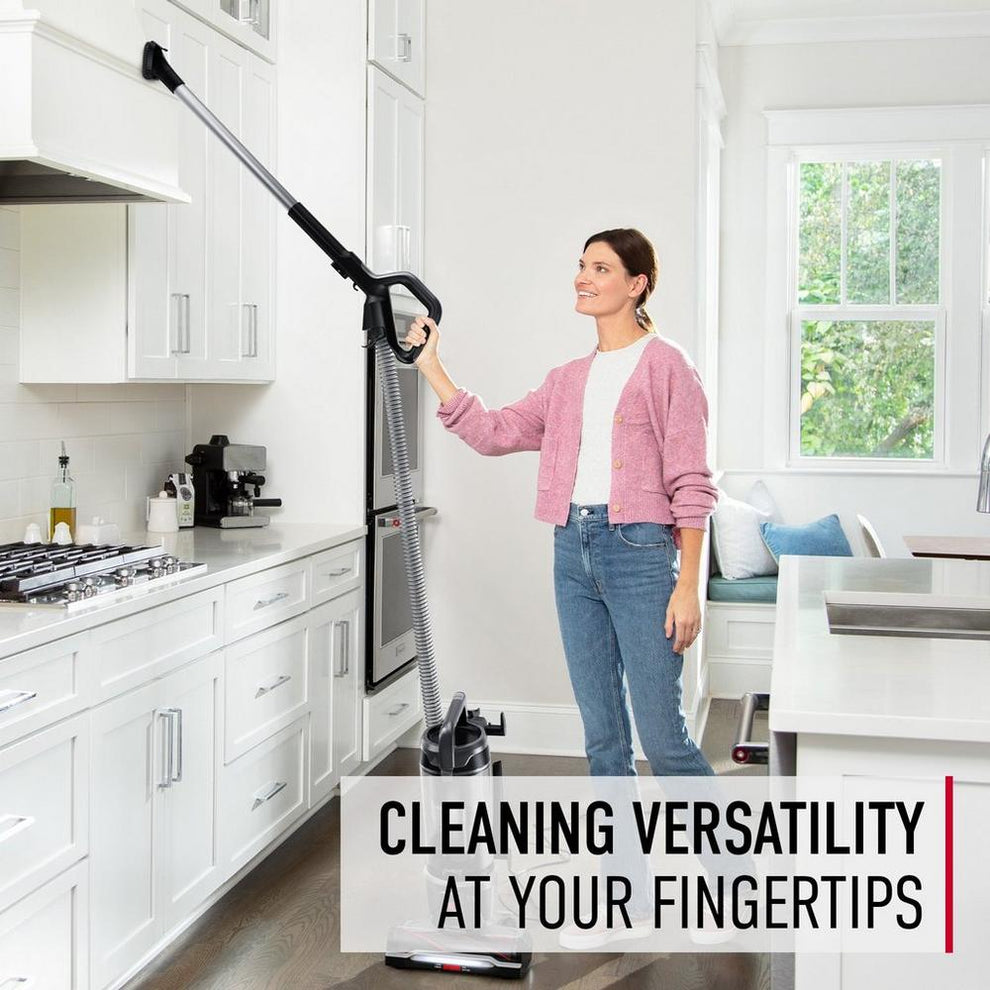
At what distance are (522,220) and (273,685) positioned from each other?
1.93m

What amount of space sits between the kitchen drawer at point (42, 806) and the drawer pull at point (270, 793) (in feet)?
2.69

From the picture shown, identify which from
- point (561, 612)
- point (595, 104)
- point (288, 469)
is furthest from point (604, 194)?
point (561, 612)

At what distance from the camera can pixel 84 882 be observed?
2.31m

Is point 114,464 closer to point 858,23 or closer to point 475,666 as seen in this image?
point 475,666

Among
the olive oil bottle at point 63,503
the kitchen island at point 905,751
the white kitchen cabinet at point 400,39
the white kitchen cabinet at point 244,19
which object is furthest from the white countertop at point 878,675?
the white kitchen cabinet at point 400,39

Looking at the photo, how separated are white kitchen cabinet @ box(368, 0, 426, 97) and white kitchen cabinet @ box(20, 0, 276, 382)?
371mm

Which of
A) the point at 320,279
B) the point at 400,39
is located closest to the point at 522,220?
the point at 400,39

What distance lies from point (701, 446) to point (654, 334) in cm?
29

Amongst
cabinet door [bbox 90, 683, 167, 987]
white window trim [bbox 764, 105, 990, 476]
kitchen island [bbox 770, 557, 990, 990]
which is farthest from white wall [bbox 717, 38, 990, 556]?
kitchen island [bbox 770, 557, 990, 990]

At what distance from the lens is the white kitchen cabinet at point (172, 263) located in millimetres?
2988

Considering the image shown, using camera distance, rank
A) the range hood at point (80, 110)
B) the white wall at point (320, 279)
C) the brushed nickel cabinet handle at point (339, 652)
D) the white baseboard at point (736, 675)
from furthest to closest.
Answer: the white baseboard at point (736, 675) < the white wall at point (320, 279) < the brushed nickel cabinet handle at point (339, 652) < the range hood at point (80, 110)

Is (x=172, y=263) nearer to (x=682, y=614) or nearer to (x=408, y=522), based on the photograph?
(x=408, y=522)

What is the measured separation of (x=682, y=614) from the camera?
260 centimetres

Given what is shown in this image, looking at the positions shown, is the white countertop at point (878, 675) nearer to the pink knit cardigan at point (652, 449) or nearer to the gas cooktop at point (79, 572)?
the pink knit cardigan at point (652, 449)
